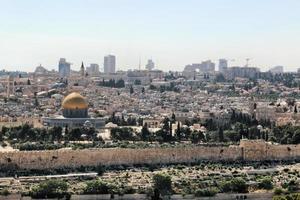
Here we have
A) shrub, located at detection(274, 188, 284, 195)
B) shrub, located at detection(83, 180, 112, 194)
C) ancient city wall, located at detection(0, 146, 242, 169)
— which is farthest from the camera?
ancient city wall, located at detection(0, 146, 242, 169)

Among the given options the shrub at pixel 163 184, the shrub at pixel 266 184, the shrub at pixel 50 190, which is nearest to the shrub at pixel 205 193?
the shrub at pixel 163 184

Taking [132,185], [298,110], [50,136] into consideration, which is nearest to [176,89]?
[298,110]

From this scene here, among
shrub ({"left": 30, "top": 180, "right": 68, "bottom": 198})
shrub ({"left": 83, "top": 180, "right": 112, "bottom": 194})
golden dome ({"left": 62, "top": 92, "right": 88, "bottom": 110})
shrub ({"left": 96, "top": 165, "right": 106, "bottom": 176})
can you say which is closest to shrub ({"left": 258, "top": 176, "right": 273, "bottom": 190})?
shrub ({"left": 83, "top": 180, "right": 112, "bottom": 194})

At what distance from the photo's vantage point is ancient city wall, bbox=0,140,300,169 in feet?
159

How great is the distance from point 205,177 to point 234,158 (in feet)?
25.9

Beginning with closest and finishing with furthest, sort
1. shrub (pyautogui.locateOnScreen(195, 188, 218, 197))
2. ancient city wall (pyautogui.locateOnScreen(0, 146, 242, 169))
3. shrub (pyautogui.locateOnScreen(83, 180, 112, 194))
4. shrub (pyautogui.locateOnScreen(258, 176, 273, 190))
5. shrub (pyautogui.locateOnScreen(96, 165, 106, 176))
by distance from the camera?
shrub (pyautogui.locateOnScreen(83, 180, 112, 194)) < shrub (pyautogui.locateOnScreen(195, 188, 218, 197)) < shrub (pyautogui.locateOnScreen(258, 176, 273, 190)) < shrub (pyautogui.locateOnScreen(96, 165, 106, 176)) < ancient city wall (pyautogui.locateOnScreen(0, 146, 242, 169))

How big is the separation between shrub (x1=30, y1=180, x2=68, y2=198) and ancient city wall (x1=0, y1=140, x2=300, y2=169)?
23.9ft

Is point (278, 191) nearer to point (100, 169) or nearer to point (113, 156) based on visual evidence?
point (100, 169)

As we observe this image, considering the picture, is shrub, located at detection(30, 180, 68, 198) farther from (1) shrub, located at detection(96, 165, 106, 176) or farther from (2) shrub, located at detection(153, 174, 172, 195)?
(1) shrub, located at detection(96, 165, 106, 176)

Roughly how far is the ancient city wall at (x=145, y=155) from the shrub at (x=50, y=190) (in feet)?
23.9

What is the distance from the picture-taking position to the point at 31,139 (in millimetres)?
60500

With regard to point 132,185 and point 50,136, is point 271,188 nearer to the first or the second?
point 132,185

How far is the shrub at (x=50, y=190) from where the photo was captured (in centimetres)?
4006

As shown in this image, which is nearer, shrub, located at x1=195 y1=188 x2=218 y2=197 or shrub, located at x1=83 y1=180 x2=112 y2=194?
shrub, located at x1=83 y1=180 x2=112 y2=194
